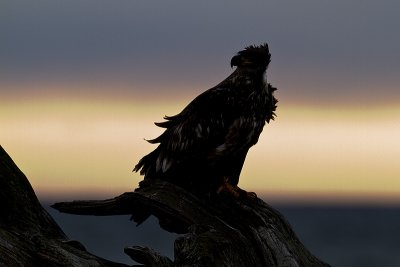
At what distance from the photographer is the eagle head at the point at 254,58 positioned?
1383cm

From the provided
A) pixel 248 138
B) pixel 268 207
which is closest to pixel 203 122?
pixel 248 138

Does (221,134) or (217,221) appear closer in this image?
(217,221)

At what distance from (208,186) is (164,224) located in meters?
1.06

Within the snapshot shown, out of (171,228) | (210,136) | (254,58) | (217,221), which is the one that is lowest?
(171,228)

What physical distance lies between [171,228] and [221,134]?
1663 mm

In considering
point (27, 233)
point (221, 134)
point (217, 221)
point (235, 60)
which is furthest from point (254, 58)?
point (27, 233)

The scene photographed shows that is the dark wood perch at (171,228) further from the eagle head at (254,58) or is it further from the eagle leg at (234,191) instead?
the eagle head at (254,58)

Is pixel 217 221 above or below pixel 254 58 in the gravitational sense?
below

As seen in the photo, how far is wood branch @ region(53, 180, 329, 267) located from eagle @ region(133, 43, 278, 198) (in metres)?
0.59

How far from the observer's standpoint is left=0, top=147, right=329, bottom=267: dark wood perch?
11.8 meters

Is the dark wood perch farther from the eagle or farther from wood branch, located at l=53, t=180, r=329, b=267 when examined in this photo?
the eagle

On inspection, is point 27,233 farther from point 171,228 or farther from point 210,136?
point 210,136

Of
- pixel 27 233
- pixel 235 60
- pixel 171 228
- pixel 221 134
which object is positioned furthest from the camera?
pixel 235 60

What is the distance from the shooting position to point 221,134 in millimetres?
13711
